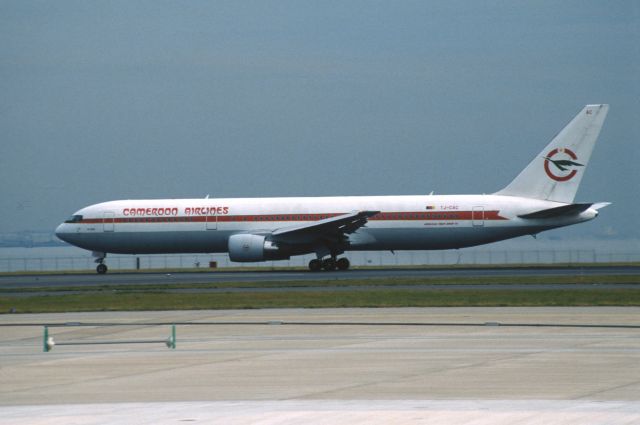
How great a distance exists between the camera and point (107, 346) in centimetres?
2312

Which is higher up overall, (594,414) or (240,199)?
(240,199)

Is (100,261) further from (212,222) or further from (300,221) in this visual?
(300,221)

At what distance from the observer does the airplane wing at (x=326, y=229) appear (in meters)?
55.3

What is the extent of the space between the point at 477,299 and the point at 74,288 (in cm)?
2012

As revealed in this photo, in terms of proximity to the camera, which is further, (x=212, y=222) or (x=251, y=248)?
(x=212, y=222)

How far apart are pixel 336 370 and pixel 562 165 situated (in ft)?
137

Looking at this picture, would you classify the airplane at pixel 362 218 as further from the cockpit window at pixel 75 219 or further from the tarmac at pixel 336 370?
the tarmac at pixel 336 370

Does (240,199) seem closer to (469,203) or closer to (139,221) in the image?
(139,221)

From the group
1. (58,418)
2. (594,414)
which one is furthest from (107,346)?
(594,414)

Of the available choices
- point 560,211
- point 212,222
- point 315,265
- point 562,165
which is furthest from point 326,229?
point 562,165

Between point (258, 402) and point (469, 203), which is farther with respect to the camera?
point (469, 203)

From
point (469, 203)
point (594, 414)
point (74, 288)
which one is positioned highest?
point (469, 203)

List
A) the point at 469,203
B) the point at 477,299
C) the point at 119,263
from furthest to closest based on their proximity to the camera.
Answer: the point at 119,263 → the point at 469,203 → the point at 477,299

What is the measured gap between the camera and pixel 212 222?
59250 mm
